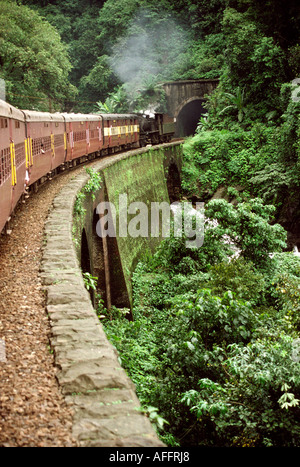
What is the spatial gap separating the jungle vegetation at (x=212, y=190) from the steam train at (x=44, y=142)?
9.13 feet

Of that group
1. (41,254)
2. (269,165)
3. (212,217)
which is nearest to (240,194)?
(269,165)

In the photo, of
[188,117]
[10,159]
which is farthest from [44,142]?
[188,117]

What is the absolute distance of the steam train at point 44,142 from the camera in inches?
284

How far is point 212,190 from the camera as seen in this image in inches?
1030

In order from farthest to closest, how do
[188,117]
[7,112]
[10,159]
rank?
[188,117] < [10,159] < [7,112]

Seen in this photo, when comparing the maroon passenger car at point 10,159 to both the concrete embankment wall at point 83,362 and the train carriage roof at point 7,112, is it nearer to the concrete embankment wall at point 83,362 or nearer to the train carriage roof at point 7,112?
the train carriage roof at point 7,112

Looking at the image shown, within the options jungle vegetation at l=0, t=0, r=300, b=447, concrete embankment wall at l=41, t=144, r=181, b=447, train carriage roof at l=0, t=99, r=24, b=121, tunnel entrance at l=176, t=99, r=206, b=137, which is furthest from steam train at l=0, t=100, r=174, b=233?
tunnel entrance at l=176, t=99, r=206, b=137

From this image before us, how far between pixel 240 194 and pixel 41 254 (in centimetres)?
2008

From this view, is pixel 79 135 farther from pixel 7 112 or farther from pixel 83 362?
pixel 83 362

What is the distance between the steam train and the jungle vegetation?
278cm

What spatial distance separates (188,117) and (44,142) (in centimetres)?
3281

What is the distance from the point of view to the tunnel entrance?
134 ft

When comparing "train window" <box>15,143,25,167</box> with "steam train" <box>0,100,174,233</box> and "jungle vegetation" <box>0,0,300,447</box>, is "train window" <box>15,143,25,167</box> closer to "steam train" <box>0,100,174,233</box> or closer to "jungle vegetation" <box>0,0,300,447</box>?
"steam train" <box>0,100,174,233</box>

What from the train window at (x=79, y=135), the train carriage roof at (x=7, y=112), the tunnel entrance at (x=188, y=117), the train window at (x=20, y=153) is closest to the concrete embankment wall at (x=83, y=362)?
the train window at (x=20, y=153)
